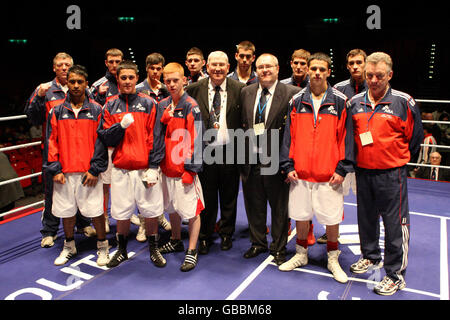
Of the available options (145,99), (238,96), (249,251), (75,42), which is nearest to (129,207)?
(145,99)

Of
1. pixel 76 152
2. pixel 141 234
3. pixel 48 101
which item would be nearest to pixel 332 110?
pixel 76 152

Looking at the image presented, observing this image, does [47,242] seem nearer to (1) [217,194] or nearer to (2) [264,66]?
(1) [217,194]

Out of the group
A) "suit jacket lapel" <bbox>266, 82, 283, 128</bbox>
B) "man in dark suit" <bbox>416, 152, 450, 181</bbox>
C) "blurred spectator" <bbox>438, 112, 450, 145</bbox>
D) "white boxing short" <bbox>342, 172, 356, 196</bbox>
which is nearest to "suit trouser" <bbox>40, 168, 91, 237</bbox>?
"suit jacket lapel" <bbox>266, 82, 283, 128</bbox>

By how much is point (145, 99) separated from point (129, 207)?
3.19 ft

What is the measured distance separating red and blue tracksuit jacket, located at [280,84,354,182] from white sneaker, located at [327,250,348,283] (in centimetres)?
69

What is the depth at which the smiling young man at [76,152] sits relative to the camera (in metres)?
3.43

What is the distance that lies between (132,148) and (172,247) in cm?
112

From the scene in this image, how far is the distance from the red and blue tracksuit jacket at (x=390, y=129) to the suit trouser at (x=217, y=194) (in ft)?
4.25

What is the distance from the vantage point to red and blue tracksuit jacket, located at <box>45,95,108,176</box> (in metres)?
3.43

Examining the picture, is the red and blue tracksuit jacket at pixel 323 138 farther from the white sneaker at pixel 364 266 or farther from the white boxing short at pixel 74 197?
the white boxing short at pixel 74 197

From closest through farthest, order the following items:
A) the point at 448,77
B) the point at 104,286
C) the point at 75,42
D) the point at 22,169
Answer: the point at 104,286 < the point at 22,169 < the point at 448,77 < the point at 75,42

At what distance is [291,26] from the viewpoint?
12.6m

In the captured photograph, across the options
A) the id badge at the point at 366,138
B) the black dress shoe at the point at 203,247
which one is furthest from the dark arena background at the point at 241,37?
the id badge at the point at 366,138

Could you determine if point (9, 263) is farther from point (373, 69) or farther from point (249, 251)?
point (373, 69)
